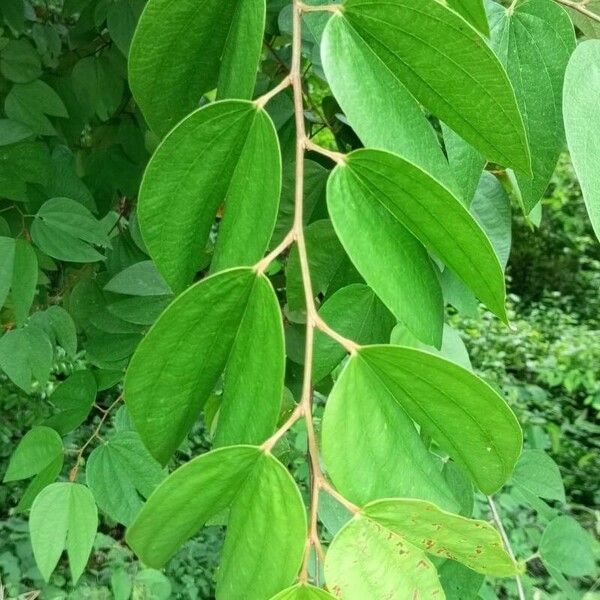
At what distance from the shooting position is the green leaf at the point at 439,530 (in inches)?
10.4

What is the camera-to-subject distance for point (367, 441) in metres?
0.29

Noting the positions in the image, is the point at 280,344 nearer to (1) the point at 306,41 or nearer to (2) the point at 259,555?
(2) the point at 259,555

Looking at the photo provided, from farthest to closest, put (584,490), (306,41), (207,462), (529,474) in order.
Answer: (584,490)
(529,474)
(306,41)
(207,462)

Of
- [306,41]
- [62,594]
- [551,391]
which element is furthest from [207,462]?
[551,391]

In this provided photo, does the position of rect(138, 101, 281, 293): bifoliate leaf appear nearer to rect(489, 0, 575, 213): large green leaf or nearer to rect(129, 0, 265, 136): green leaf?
rect(129, 0, 265, 136): green leaf

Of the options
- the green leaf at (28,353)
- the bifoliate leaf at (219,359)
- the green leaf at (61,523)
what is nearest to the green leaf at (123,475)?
the green leaf at (61,523)

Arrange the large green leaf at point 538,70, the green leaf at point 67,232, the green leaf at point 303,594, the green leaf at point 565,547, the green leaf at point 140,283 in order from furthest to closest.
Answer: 1. the green leaf at point 565,547
2. the green leaf at point 67,232
3. the green leaf at point 140,283
4. the large green leaf at point 538,70
5. the green leaf at point 303,594

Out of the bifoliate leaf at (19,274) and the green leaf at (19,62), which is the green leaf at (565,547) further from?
the green leaf at (19,62)

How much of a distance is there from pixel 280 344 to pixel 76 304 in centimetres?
63

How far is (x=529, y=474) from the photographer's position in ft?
2.74

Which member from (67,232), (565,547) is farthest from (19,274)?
(565,547)

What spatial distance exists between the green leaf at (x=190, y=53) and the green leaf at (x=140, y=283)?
278 mm

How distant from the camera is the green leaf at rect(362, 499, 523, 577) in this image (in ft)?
0.86

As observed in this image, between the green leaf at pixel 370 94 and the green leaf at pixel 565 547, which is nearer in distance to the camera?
the green leaf at pixel 370 94
